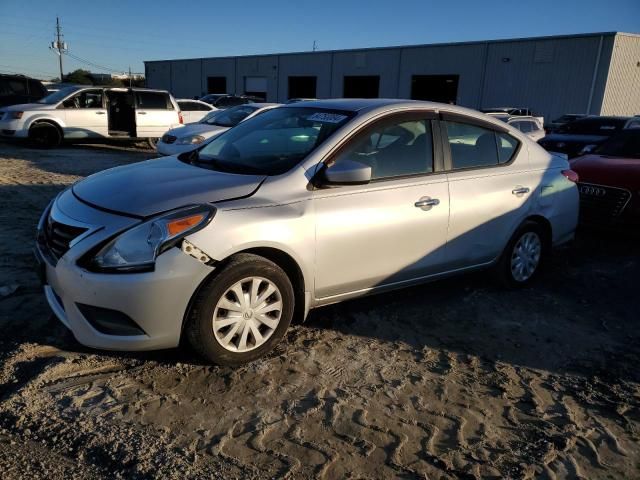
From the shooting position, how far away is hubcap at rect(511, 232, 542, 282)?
4.91 metres

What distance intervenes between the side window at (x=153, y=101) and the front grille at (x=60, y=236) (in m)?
12.0

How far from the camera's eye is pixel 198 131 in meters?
10.9

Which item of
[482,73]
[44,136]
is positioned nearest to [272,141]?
[44,136]

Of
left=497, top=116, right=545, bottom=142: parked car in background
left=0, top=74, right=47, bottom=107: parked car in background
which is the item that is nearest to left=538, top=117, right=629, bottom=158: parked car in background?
left=497, top=116, right=545, bottom=142: parked car in background

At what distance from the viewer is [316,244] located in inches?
137

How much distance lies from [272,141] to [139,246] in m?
1.56

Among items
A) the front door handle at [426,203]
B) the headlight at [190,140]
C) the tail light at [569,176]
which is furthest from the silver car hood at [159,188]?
the headlight at [190,140]

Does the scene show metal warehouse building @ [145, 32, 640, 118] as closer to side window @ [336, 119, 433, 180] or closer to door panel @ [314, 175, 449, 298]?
side window @ [336, 119, 433, 180]

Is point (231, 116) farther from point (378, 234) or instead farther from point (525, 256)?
point (378, 234)

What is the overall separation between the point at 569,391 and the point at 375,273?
4.73ft

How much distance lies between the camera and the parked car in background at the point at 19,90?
15289mm

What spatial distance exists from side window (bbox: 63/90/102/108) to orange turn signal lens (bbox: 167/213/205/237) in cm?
1238

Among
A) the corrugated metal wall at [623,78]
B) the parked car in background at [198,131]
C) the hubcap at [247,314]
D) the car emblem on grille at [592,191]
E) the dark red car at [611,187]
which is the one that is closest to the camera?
the hubcap at [247,314]

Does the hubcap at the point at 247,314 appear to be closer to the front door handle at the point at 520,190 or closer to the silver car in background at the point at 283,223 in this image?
the silver car in background at the point at 283,223
